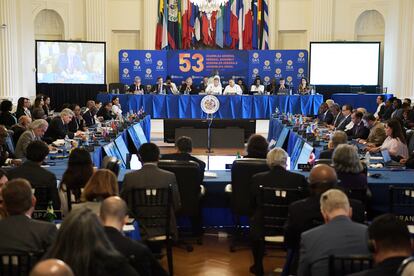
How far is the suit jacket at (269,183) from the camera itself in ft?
18.3

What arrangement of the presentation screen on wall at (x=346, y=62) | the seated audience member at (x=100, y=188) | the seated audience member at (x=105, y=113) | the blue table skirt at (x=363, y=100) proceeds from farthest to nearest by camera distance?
the presentation screen on wall at (x=346, y=62) < the blue table skirt at (x=363, y=100) < the seated audience member at (x=105, y=113) < the seated audience member at (x=100, y=188)

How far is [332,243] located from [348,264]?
15 cm

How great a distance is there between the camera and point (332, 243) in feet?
12.4

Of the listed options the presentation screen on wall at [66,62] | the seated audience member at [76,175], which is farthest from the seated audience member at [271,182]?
the presentation screen on wall at [66,62]

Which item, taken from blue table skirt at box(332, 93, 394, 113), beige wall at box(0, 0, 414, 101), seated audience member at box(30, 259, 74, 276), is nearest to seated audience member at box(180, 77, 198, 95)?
beige wall at box(0, 0, 414, 101)

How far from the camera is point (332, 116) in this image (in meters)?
13.9

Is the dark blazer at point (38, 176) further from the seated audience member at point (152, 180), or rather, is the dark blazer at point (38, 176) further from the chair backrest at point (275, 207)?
the chair backrest at point (275, 207)

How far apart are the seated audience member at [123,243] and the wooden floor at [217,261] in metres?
2.55

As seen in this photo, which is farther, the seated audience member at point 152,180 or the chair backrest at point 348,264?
the seated audience member at point 152,180

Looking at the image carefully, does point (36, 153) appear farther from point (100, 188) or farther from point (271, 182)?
point (271, 182)

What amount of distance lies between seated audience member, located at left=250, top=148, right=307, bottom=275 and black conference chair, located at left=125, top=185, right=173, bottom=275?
764mm

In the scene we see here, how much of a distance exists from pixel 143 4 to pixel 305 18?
5.39 meters

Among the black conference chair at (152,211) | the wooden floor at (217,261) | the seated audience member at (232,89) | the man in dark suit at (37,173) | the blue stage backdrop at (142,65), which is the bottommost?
the wooden floor at (217,261)

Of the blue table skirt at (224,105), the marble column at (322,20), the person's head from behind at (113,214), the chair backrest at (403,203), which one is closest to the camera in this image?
the person's head from behind at (113,214)
